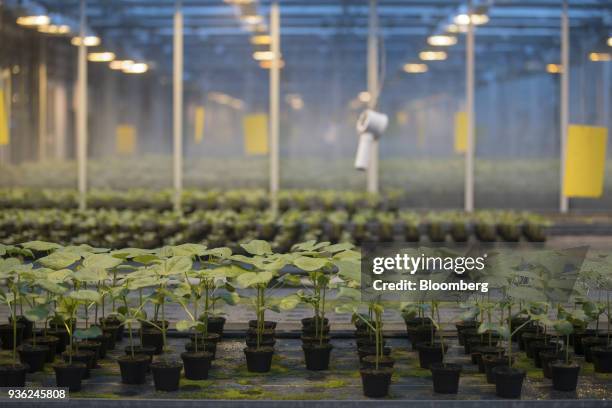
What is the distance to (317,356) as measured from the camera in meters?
3.58

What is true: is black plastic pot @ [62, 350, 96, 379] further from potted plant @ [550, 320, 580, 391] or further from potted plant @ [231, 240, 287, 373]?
potted plant @ [550, 320, 580, 391]

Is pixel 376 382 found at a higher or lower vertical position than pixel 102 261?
lower

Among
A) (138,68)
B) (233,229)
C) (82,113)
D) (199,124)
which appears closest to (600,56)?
(199,124)

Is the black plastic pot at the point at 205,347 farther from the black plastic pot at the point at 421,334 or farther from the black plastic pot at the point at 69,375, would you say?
the black plastic pot at the point at 421,334

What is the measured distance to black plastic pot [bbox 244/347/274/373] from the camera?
354cm

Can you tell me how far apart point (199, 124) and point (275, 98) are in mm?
972

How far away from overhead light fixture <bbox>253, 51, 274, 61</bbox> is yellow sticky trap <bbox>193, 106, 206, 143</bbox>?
0.88 m

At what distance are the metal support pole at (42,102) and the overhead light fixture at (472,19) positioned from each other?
16.0ft

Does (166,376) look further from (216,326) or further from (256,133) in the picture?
(256,133)

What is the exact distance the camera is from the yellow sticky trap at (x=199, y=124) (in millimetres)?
10219

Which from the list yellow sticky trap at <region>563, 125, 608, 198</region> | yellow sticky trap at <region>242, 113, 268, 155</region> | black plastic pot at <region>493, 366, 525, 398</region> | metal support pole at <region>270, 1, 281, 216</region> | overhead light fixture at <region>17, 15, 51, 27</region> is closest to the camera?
black plastic pot at <region>493, 366, 525, 398</region>

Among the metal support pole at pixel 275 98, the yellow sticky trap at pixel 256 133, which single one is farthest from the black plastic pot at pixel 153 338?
the metal support pole at pixel 275 98

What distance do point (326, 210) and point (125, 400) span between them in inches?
232

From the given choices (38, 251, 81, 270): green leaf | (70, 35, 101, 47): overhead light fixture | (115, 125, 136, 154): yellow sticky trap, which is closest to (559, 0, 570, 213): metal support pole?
(115, 125, 136, 154): yellow sticky trap
